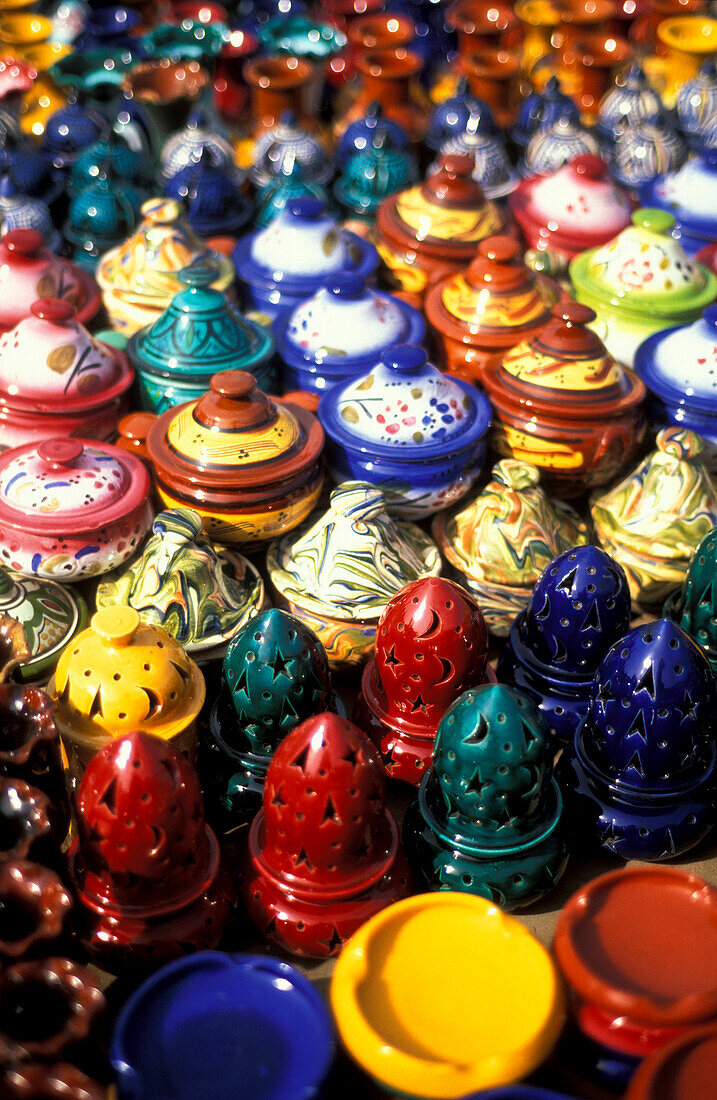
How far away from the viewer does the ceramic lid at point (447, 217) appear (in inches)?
156

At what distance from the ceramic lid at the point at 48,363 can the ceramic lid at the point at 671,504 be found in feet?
5.00

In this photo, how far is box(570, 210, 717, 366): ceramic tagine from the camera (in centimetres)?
368

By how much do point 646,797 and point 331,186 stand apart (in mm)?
3223

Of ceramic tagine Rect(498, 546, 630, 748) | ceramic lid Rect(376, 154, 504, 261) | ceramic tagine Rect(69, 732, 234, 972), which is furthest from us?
ceramic lid Rect(376, 154, 504, 261)

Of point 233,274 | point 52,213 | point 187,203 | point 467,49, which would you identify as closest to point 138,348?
point 233,274

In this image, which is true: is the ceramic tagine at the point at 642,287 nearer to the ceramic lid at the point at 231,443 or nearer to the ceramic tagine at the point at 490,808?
the ceramic lid at the point at 231,443

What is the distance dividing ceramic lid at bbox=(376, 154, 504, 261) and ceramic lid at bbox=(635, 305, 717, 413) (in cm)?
83

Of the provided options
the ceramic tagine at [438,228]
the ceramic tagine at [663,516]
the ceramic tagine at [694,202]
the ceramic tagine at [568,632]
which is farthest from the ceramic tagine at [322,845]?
the ceramic tagine at [694,202]

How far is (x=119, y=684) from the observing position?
235cm

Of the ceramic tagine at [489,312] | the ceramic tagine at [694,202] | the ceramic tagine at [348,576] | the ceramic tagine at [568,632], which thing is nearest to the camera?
the ceramic tagine at [568,632]

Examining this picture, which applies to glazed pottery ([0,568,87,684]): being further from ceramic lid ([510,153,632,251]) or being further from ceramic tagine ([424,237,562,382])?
ceramic lid ([510,153,632,251])

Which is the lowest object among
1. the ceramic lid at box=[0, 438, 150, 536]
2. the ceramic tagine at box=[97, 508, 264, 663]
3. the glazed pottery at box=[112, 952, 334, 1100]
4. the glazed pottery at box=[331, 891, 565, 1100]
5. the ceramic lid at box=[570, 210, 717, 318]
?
the glazed pottery at box=[112, 952, 334, 1100]

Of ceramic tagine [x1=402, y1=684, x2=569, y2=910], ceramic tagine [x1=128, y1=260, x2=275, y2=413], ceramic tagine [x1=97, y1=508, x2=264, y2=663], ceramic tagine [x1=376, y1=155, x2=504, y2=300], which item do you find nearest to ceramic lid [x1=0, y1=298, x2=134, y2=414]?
ceramic tagine [x1=128, y1=260, x2=275, y2=413]

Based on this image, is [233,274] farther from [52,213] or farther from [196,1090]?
[196,1090]
